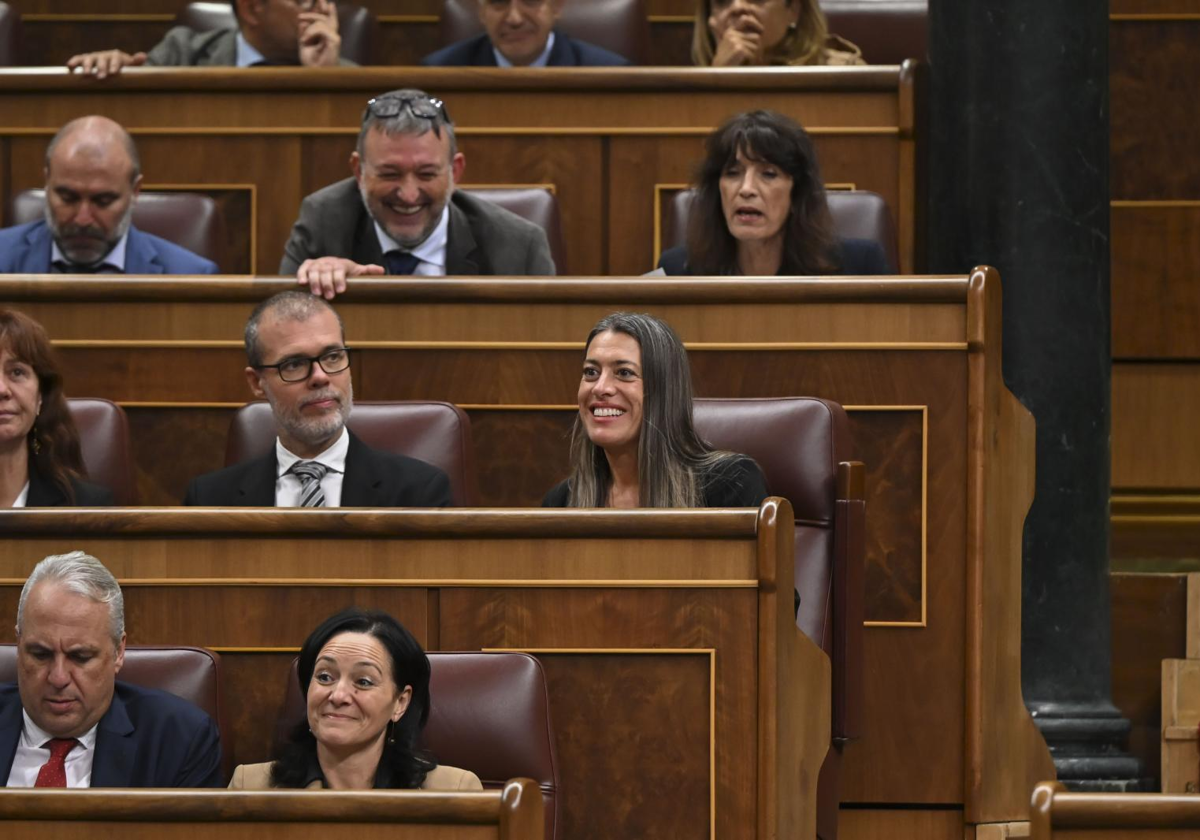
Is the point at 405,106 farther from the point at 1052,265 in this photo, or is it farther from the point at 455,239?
the point at 1052,265

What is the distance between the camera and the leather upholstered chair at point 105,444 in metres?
1.73

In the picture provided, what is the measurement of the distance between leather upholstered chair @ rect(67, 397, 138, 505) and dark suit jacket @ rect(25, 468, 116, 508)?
52mm

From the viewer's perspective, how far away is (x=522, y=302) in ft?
5.92

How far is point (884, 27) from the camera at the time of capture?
2586 millimetres

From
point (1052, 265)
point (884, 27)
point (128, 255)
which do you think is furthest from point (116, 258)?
point (884, 27)

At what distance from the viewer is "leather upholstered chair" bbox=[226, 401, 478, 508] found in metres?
1.70

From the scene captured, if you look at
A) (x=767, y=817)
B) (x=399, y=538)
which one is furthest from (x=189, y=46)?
(x=767, y=817)

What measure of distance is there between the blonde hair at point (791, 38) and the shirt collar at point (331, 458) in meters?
0.86

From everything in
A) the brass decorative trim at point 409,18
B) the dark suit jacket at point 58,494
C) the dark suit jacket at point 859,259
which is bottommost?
the dark suit jacket at point 58,494

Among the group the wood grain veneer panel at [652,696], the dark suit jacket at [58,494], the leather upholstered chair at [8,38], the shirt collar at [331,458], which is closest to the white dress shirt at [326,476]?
the shirt collar at [331,458]

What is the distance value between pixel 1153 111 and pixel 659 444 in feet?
3.82

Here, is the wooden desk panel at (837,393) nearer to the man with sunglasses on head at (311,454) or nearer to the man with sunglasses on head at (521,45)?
the man with sunglasses on head at (311,454)

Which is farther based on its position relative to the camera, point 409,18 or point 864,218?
point 409,18

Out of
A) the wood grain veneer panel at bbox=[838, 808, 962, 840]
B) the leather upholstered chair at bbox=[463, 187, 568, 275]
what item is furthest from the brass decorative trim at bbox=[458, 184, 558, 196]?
the wood grain veneer panel at bbox=[838, 808, 962, 840]
